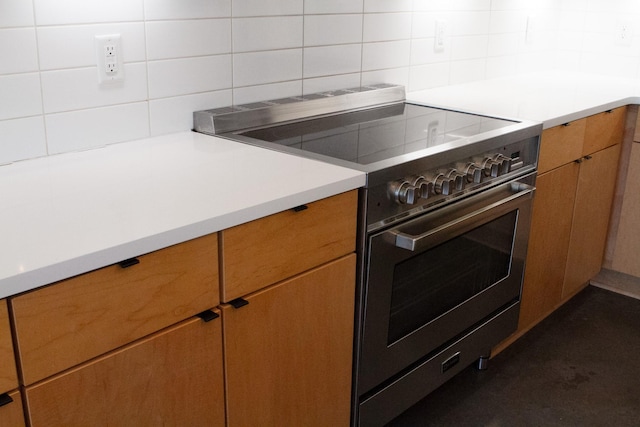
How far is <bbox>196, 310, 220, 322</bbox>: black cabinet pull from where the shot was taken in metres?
1.34

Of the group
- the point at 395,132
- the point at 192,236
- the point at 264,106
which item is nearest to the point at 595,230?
the point at 395,132

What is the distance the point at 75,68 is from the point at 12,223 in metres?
0.55

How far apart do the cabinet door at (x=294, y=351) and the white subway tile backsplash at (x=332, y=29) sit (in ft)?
2.86

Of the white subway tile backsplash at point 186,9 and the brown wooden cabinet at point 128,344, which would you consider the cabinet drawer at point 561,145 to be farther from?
the brown wooden cabinet at point 128,344

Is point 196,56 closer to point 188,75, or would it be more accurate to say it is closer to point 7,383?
point 188,75

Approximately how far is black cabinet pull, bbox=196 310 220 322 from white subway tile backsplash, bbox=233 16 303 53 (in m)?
0.90

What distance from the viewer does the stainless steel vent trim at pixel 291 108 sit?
1915 millimetres

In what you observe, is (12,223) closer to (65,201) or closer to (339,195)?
(65,201)

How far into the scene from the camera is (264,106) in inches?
80.4

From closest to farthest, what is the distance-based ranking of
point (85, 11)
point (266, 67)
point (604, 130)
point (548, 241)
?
point (85, 11)
point (266, 67)
point (548, 241)
point (604, 130)

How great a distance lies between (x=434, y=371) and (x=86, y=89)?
1.20m

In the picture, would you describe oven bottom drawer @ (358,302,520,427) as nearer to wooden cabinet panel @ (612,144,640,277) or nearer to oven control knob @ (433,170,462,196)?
oven control knob @ (433,170,462,196)

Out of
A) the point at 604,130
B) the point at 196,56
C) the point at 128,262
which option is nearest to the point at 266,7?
the point at 196,56

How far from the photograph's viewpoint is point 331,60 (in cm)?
230
